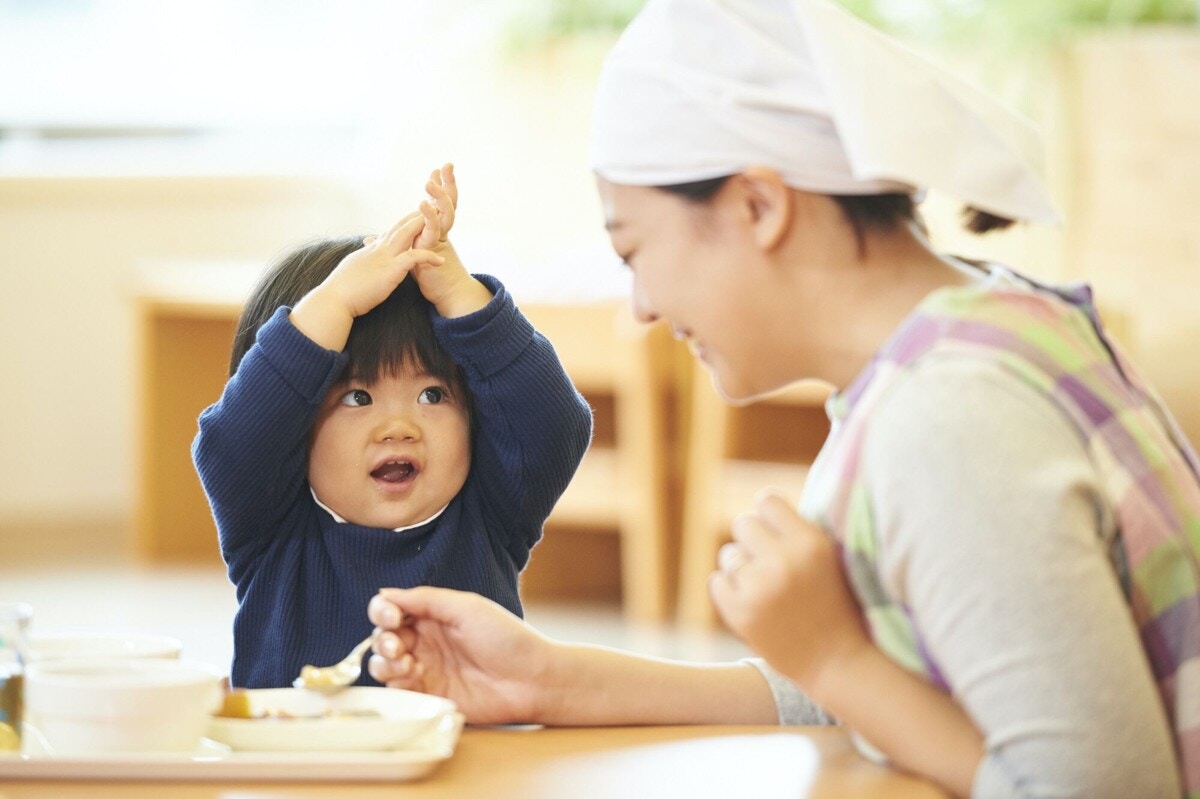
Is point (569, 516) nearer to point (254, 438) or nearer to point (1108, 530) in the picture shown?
point (254, 438)

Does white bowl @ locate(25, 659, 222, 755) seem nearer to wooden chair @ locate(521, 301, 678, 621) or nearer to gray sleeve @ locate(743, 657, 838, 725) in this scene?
gray sleeve @ locate(743, 657, 838, 725)

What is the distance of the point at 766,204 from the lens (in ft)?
3.14

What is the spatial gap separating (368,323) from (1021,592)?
666 mm

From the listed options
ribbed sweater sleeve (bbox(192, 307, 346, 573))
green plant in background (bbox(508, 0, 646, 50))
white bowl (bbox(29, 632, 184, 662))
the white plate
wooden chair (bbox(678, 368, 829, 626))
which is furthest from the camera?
green plant in background (bbox(508, 0, 646, 50))

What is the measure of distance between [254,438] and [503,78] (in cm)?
373

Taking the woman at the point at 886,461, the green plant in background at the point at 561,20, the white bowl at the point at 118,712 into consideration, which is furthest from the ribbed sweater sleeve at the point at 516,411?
the green plant in background at the point at 561,20

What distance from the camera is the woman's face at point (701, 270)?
982 millimetres

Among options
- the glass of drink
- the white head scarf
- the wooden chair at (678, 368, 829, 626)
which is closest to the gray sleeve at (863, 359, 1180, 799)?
the white head scarf

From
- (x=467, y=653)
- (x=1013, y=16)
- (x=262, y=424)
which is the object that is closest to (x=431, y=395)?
(x=262, y=424)

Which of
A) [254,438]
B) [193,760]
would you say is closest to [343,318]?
[254,438]

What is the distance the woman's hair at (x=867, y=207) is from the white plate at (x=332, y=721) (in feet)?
1.13

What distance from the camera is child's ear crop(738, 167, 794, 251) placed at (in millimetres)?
932

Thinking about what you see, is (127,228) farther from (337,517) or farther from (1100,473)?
(1100,473)

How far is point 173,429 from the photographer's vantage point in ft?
14.5
